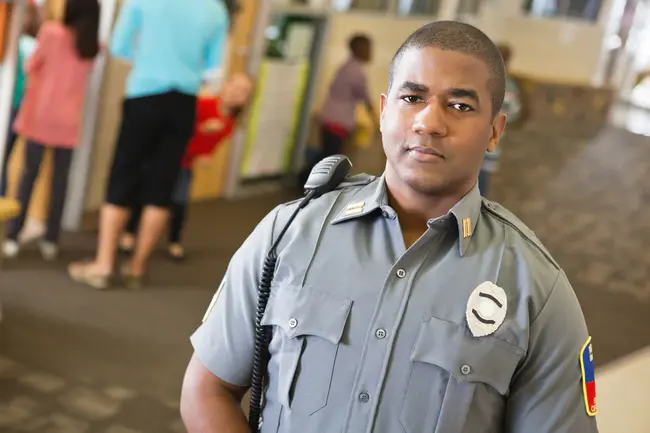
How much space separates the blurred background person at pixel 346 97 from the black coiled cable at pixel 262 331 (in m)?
5.38

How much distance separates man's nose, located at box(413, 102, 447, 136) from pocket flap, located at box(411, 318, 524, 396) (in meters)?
0.27

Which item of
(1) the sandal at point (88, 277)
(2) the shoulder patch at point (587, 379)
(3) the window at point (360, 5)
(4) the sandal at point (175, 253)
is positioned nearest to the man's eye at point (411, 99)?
(2) the shoulder patch at point (587, 379)

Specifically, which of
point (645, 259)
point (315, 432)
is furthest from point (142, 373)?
point (645, 259)

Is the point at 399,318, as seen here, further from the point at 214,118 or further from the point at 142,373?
the point at 214,118

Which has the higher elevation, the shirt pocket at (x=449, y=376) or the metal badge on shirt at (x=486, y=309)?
the metal badge on shirt at (x=486, y=309)

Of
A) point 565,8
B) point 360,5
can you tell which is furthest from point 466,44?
point 565,8

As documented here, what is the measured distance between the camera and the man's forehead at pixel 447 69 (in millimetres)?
1188

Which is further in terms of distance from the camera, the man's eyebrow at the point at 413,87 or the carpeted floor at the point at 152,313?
the carpeted floor at the point at 152,313

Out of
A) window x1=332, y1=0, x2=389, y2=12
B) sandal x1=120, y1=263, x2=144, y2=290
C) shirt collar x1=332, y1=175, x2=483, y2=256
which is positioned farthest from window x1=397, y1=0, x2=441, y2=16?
shirt collar x1=332, y1=175, x2=483, y2=256

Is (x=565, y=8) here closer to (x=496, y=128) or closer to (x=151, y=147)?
(x=151, y=147)

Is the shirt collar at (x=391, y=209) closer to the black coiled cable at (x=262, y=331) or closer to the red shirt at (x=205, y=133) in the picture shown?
the black coiled cable at (x=262, y=331)

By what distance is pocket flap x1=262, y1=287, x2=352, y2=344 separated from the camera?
1198mm

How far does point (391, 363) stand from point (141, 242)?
3242 millimetres

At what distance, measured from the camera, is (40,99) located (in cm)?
436
